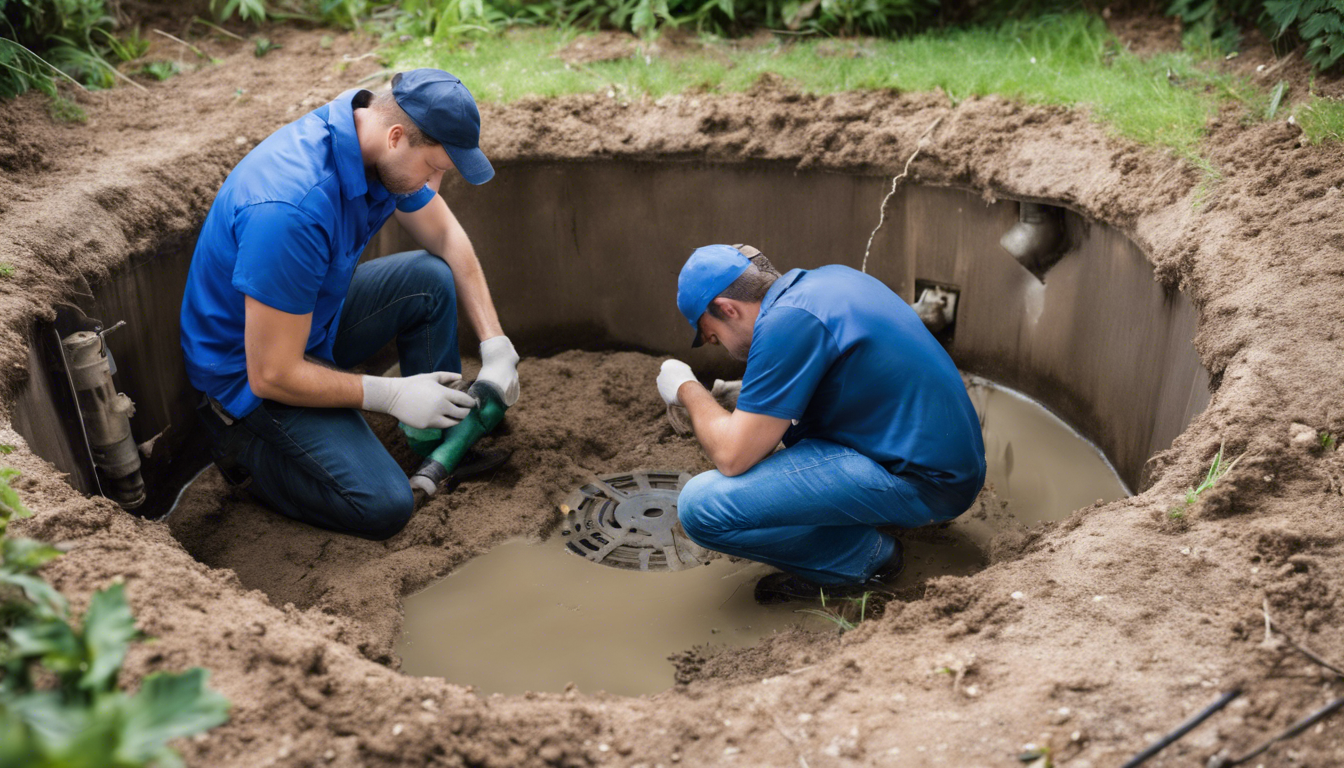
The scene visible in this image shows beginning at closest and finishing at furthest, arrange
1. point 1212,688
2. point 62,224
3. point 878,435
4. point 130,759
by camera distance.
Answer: point 130,759
point 1212,688
point 878,435
point 62,224

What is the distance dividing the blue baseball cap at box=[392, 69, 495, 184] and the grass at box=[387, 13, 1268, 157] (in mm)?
1400

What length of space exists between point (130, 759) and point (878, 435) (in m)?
1.96

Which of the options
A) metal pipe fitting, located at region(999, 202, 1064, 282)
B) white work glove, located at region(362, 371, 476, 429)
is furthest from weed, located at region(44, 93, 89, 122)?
metal pipe fitting, located at region(999, 202, 1064, 282)

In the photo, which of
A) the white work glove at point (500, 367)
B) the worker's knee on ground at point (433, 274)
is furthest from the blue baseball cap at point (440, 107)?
the white work glove at point (500, 367)

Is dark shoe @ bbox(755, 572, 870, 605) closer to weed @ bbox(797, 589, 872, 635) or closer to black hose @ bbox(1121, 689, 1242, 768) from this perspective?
weed @ bbox(797, 589, 872, 635)

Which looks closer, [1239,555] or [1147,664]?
[1147,664]

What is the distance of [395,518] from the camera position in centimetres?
315

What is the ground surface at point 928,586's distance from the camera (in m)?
1.77

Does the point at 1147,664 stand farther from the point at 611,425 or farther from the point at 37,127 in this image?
the point at 37,127

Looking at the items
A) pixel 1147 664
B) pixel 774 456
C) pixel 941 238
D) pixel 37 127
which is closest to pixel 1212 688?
pixel 1147 664

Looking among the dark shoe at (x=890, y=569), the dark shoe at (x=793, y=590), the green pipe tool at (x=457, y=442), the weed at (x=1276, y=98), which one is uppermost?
the weed at (x=1276, y=98)

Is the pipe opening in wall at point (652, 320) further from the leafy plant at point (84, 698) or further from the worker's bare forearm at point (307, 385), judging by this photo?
the leafy plant at point (84, 698)

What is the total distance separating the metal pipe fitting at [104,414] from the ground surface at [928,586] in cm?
18

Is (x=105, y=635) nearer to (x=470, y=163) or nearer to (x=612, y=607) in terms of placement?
(x=612, y=607)
